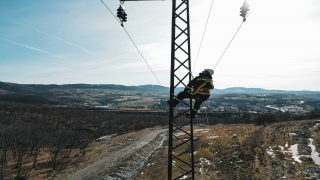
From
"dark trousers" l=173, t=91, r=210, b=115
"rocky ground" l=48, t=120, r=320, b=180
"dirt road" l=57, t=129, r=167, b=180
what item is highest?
"dark trousers" l=173, t=91, r=210, b=115

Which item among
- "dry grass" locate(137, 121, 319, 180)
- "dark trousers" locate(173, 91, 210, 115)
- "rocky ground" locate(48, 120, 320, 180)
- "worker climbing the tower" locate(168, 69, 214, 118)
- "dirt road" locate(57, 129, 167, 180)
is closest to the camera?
"worker climbing the tower" locate(168, 69, 214, 118)

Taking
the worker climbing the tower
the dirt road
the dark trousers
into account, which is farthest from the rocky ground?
the worker climbing the tower

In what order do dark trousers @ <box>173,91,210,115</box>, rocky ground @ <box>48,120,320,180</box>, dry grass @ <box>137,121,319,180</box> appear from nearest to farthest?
dark trousers @ <box>173,91,210,115</box> < dry grass @ <box>137,121,319,180</box> < rocky ground @ <box>48,120,320,180</box>

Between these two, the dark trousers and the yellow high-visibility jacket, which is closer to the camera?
the yellow high-visibility jacket

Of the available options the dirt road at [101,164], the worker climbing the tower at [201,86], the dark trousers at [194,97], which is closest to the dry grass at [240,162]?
the dirt road at [101,164]

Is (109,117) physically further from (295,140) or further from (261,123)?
(295,140)

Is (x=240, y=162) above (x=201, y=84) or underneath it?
underneath

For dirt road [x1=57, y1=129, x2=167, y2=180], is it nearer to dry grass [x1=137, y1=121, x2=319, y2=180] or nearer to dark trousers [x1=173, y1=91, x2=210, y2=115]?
dry grass [x1=137, y1=121, x2=319, y2=180]

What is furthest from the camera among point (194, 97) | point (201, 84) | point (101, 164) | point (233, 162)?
point (101, 164)

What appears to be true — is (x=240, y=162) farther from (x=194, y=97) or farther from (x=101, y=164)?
(x=194, y=97)

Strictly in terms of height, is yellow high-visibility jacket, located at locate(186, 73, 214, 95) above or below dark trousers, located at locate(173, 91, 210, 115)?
above

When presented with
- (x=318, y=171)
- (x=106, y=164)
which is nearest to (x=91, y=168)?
(x=106, y=164)

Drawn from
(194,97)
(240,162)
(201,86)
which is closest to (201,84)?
(201,86)

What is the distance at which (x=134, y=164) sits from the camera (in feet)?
175
